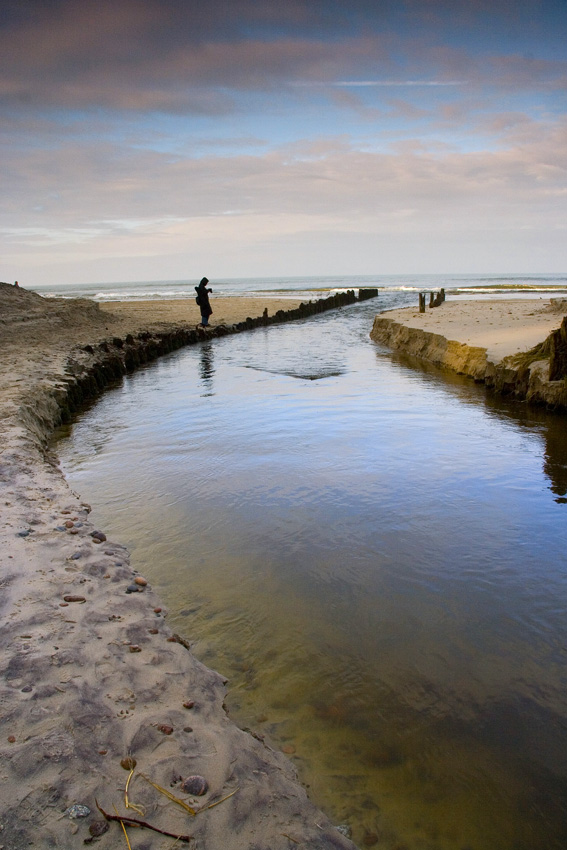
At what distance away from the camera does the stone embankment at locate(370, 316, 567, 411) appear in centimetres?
949

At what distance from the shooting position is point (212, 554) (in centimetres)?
485

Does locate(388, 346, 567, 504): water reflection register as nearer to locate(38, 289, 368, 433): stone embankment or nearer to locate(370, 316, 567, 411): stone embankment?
locate(370, 316, 567, 411): stone embankment

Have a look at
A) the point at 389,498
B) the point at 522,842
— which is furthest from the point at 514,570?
the point at 522,842

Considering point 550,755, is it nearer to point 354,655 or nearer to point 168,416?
point 354,655

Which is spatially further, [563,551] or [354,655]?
[563,551]

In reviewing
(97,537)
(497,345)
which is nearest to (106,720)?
(97,537)

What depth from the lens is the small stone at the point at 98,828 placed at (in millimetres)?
1929

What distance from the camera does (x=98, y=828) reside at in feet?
6.39

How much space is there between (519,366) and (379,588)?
8089 millimetres

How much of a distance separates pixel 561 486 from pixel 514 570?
7.85 ft

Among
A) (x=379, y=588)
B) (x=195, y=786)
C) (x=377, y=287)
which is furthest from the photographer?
(x=377, y=287)

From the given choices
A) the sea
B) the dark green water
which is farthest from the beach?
the sea

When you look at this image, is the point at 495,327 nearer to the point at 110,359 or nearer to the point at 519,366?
the point at 519,366

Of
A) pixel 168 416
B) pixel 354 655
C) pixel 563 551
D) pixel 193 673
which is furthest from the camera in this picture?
pixel 168 416
